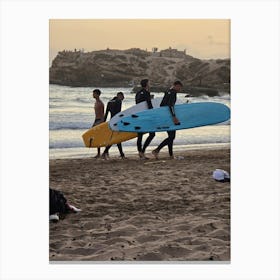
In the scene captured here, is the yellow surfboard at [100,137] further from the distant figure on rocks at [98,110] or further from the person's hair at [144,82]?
the person's hair at [144,82]

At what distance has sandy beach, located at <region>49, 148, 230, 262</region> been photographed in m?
3.95

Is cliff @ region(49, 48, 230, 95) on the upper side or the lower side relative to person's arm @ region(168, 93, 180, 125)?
upper

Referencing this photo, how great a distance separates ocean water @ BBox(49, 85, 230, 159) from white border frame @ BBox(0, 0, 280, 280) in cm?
6

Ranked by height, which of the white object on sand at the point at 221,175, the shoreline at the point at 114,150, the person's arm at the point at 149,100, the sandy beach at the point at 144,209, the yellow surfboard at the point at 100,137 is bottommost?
the sandy beach at the point at 144,209

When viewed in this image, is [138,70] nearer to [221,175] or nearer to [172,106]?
[172,106]

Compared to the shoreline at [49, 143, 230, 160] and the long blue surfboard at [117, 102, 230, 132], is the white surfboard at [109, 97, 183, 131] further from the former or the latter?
the shoreline at [49, 143, 230, 160]

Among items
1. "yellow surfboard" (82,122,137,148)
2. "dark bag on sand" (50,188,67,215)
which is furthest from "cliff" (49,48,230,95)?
"dark bag on sand" (50,188,67,215)

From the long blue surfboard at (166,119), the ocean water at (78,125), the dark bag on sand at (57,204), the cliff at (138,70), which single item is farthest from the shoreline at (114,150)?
the cliff at (138,70)

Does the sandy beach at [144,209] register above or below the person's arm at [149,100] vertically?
below

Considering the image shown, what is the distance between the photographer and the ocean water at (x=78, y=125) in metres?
4.05

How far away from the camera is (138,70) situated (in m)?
4.12

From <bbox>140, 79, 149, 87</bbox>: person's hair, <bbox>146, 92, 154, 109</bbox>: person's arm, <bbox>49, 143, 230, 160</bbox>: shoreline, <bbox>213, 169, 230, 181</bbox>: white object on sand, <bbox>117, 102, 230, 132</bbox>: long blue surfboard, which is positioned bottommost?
<bbox>213, 169, 230, 181</bbox>: white object on sand
